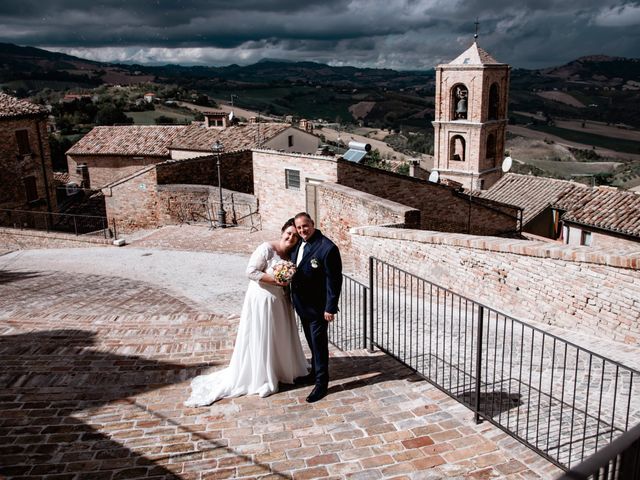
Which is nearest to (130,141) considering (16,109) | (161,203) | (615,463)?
(16,109)

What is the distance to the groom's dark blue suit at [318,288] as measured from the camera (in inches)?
234

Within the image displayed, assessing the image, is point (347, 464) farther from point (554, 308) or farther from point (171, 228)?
point (171, 228)

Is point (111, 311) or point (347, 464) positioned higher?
point (347, 464)

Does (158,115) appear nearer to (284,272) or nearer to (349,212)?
(349,212)

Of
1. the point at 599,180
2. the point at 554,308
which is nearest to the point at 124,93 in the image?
the point at 599,180

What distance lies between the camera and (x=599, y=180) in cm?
4062

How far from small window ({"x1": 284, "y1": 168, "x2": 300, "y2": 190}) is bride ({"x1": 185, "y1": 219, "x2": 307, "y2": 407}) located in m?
14.9

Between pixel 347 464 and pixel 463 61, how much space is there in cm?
4325

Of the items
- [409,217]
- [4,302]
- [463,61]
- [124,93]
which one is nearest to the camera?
[4,302]

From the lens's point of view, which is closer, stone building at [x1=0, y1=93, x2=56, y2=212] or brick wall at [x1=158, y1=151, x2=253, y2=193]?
brick wall at [x1=158, y1=151, x2=253, y2=193]

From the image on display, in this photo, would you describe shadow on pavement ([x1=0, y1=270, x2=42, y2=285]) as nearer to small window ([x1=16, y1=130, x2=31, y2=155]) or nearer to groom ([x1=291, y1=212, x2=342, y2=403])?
groom ([x1=291, y1=212, x2=342, y2=403])

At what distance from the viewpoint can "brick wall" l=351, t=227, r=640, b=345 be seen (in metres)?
9.03

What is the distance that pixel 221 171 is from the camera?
2595 centimetres

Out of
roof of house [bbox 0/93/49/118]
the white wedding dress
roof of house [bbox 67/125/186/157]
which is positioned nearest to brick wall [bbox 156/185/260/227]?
roof of house [bbox 0/93/49/118]
